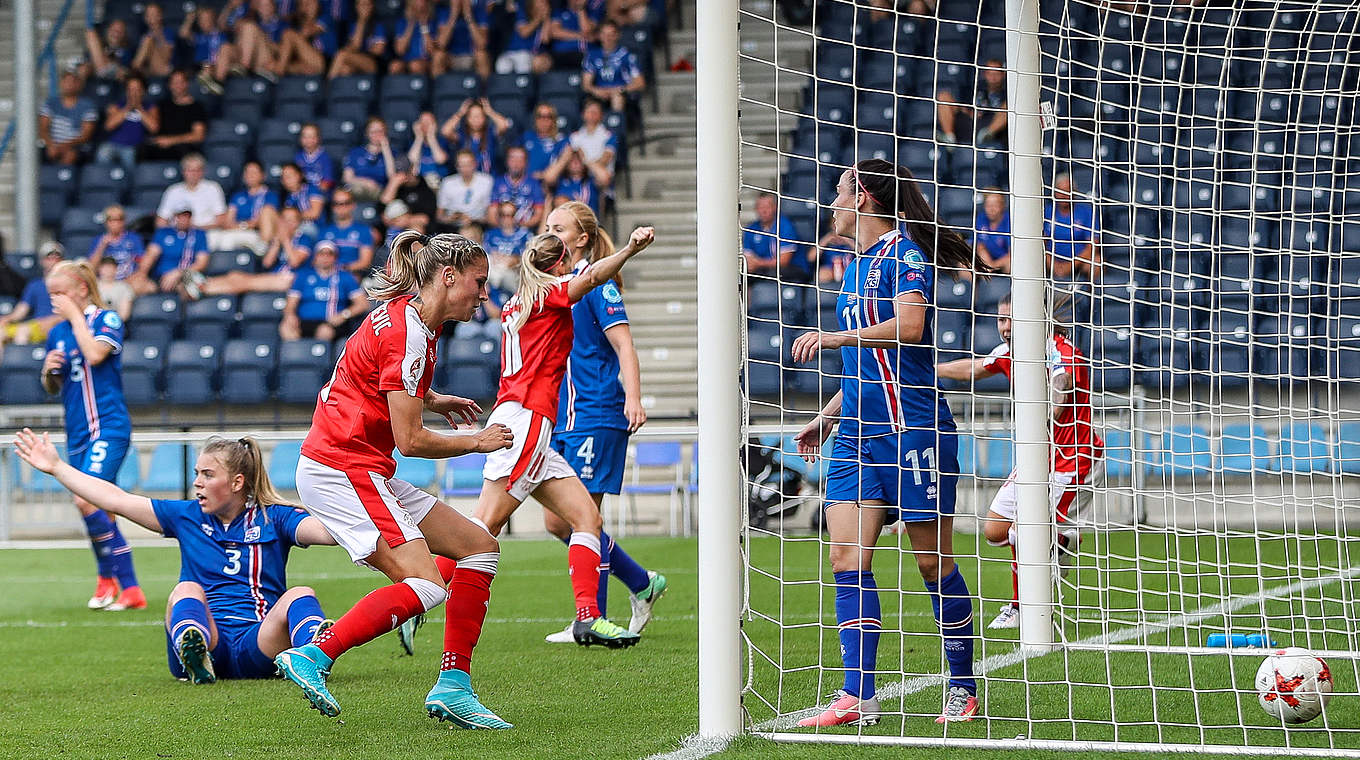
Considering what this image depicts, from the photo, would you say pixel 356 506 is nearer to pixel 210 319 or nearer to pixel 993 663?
pixel 993 663

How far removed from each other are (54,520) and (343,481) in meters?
10.4

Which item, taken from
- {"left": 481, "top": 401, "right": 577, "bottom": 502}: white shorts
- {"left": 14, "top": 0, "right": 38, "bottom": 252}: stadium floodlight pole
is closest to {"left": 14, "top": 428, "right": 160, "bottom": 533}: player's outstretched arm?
{"left": 481, "top": 401, "right": 577, "bottom": 502}: white shorts

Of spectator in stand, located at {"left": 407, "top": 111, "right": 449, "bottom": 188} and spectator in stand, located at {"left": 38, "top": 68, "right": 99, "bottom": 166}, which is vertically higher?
spectator in stand, located at {"left": 38, "top": 68, "right": 99, "bottom": 166}

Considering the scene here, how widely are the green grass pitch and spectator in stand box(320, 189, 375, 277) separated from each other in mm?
7867

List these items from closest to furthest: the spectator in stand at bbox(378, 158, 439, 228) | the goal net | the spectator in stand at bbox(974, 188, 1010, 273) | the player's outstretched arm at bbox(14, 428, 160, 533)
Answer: the goal net
the player's outstretched arm at bbox(14, 428, 160, 533)
the spectator in stand at bbox(974, 188, 1010, 273)
the spectator in stand at bbox(378, 158, 439, 228)

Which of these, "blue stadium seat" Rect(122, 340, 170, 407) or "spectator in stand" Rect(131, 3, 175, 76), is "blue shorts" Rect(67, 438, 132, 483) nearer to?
"blue stadium seat" Rect(122, 340, 170, 407)

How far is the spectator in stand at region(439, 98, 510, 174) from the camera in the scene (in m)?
17.3

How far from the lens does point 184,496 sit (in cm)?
1307

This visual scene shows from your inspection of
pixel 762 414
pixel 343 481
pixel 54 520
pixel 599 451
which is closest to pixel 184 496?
pixel 54 520

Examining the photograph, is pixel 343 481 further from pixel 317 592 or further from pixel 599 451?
pixel 317 592

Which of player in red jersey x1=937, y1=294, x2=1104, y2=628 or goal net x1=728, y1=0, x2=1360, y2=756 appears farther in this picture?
player in red jersey x1=937, y1=294, x2=1104, y2=628

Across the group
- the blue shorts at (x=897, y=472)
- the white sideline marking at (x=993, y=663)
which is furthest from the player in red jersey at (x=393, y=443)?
the blue shorts at (x=897, y=472)

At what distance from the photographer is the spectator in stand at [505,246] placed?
50.9 ft

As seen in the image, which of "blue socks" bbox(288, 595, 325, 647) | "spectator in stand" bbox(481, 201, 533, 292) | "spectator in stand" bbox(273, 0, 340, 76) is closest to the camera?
"blue socks" bbox(288, 595, 325, 647)
